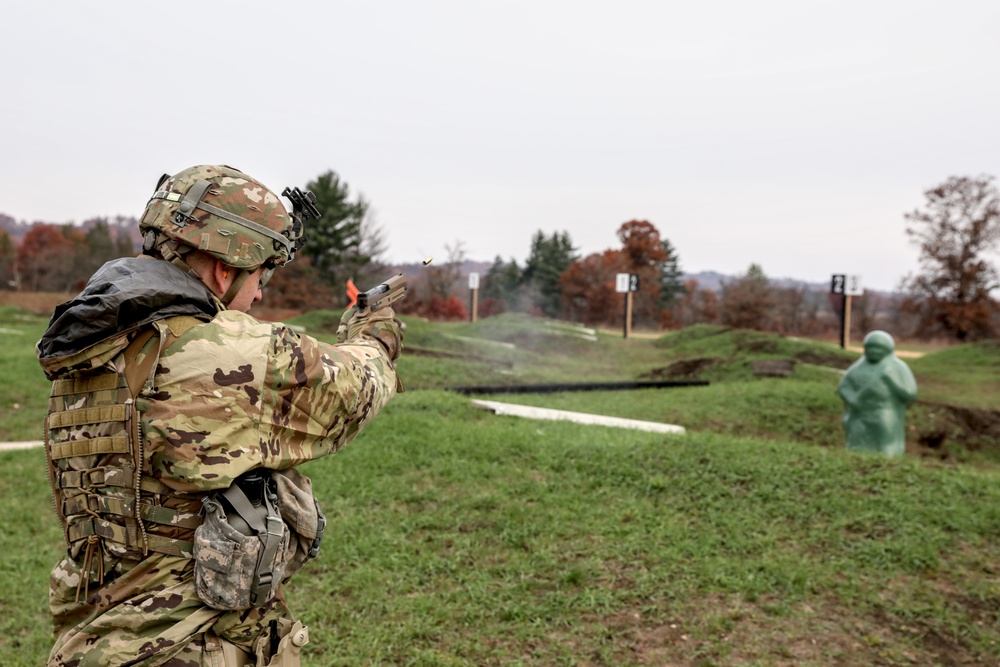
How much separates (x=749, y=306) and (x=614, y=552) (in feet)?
78.7

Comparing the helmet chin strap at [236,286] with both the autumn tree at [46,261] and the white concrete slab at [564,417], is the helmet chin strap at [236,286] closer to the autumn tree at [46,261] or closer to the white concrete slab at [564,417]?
the white concrete slab at [564,417]

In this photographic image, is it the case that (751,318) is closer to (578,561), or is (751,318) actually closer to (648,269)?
(648,269)

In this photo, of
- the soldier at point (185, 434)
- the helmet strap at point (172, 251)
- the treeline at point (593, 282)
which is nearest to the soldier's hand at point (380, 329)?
the soldier at point (185, 434)

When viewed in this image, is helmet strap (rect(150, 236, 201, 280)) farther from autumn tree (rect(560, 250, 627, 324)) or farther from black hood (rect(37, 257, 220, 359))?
autumn tree (rect(560, 250, 627, 324))

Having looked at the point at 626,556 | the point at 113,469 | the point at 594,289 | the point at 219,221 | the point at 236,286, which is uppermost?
the point at 594,289

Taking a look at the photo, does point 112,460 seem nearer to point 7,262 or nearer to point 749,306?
point 749,306

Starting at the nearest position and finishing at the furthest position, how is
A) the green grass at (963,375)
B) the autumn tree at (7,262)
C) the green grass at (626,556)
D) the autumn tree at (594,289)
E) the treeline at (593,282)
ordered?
the green grass at (626,556) < the green grass at (963,375) < the treeline at (593,282) < the autumn tree at (7,262) < the autumn tree at (594,289)

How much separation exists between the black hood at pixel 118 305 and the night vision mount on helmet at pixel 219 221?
0.10m

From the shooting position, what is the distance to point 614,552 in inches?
169

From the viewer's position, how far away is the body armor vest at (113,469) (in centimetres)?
161

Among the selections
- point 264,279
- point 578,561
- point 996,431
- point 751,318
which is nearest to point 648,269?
point 751,318

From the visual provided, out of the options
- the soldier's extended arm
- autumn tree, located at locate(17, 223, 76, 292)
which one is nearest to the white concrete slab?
the soldier's extended arm

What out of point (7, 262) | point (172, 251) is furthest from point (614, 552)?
point (7, 262)

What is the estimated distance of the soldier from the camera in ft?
5.22
